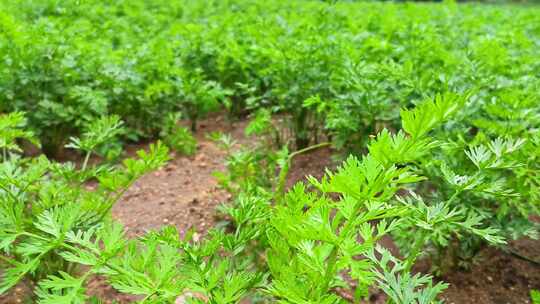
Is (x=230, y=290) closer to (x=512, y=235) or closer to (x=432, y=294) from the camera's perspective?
(x=432, y=294)

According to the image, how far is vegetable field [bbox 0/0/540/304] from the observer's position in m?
1.34

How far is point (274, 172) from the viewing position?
308 cm

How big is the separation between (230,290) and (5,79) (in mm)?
2506

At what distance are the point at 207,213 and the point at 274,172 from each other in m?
0.51

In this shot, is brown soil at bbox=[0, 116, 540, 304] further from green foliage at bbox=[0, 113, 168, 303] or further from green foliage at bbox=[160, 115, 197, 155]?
green foliage at bbox=[0, 113, 168, 303]

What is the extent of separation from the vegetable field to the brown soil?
12 mm

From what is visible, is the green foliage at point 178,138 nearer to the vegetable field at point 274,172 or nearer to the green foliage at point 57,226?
the vegetable field at point 274,172

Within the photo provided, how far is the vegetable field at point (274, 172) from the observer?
4.41ft

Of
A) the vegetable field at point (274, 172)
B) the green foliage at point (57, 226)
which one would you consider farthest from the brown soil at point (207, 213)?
the green foliage at point (57, 226)

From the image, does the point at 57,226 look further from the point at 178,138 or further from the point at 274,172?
the point at 178,138

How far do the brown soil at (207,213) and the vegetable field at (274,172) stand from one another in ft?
0.04

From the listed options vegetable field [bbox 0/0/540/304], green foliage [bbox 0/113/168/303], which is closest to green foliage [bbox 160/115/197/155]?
vegetable field [bbox 0/0/540/304]

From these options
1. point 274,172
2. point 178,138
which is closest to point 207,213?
point 274,172

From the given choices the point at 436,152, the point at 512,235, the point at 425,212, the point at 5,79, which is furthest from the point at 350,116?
the point at 5,79
